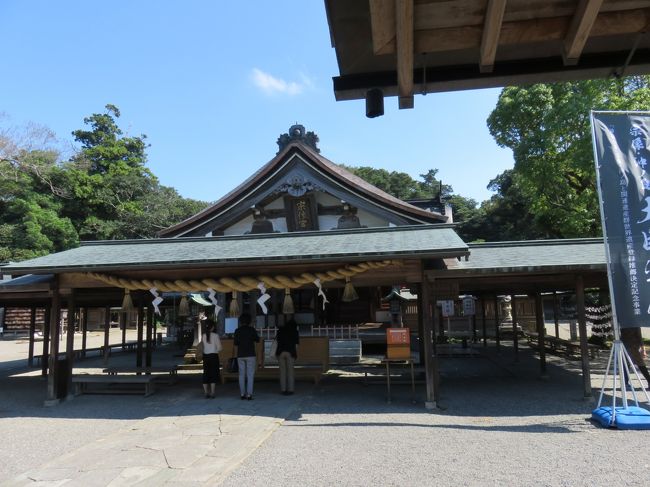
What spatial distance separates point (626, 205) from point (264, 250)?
599 cm

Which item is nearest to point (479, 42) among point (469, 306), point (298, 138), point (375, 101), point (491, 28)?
point (491, 28)

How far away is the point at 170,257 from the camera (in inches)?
344

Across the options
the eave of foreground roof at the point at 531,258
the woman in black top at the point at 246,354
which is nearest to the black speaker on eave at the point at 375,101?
the eave of foreground roof at the point at 531,258

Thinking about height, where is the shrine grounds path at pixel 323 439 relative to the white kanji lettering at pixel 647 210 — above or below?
below

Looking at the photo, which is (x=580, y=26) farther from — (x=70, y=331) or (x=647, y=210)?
(x=70, y=331)

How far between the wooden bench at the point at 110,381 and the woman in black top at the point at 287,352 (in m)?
2.94

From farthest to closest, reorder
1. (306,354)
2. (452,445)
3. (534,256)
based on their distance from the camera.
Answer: (306,354)
(534,256)
(452,445)

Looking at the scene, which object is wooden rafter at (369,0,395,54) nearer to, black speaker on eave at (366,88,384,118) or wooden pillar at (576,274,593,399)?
black speaker on eave at (366,88,384,118)

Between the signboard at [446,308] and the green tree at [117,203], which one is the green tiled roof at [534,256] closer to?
the signboard at [446,308]

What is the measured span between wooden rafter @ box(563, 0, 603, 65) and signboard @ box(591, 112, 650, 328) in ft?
16.6

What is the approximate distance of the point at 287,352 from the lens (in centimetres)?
913

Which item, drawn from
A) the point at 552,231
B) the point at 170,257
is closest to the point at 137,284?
the point at 170,257

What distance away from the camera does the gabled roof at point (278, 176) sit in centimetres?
1530

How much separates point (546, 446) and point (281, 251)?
5179 millimetres
